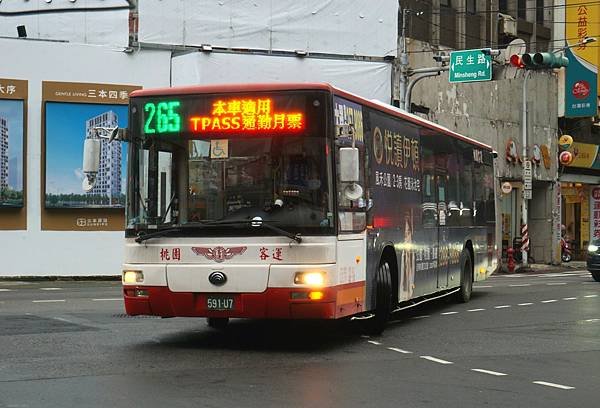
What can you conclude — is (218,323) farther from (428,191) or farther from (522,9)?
(522,9)

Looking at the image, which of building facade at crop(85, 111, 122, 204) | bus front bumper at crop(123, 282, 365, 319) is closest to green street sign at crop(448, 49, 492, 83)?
building facade at crop(85, 111, 122, 204)

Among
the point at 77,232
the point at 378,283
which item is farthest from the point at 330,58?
the point at 378,283

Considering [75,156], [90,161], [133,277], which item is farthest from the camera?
[75,156]

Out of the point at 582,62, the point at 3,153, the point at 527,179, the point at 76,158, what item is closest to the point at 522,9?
the point at 582,62

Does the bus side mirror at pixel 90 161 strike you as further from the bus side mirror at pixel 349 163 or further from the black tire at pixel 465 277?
the black tire at pixel 465 277

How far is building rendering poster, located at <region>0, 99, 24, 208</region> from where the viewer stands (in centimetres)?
2559

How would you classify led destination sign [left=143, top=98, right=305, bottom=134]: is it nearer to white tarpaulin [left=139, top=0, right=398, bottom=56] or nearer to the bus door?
the bus door

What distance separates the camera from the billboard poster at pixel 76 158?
26.1 metres

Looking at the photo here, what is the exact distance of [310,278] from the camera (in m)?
10.6

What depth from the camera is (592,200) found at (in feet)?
145

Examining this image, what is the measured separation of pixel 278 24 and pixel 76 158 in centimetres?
800

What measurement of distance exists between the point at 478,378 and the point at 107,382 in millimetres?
3784

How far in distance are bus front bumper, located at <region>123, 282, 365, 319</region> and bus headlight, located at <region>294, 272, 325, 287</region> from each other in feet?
0.27

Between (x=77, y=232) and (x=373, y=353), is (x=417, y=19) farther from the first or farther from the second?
(x=373, y=353)
